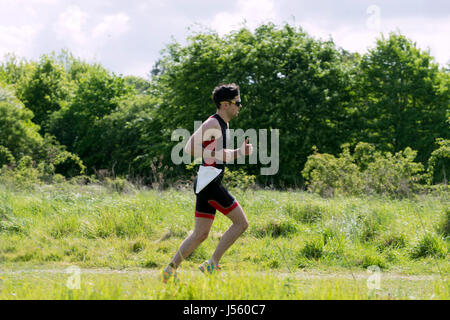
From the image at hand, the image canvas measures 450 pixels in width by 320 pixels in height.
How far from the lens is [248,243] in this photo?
275 inches

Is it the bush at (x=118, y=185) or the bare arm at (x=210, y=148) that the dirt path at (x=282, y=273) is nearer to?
the bare arm at (x=210, y=148)

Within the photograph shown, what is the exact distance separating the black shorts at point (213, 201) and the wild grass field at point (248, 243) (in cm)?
62

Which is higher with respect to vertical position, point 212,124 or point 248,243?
point 212,124

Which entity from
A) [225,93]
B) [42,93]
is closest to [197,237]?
[225,93]

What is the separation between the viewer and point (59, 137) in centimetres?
3356

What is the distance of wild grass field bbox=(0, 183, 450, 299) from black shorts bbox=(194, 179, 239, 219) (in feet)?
2.04

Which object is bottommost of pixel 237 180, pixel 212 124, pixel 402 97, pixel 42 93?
pixel 237 180

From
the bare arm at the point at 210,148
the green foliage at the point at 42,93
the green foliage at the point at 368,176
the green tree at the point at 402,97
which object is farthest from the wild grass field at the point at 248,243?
the green foliage at the point at 42,93

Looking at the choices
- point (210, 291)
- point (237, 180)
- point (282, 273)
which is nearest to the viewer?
point (210, 291)

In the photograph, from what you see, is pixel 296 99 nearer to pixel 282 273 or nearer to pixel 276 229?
pixel 276 229

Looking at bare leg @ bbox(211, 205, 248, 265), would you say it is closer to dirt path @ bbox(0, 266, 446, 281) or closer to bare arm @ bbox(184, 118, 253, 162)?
bare arm @ bbox(184, 118, 253, 162)

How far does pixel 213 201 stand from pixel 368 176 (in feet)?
25.0

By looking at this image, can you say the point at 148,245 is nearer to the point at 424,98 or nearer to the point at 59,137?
the point at 424,98
